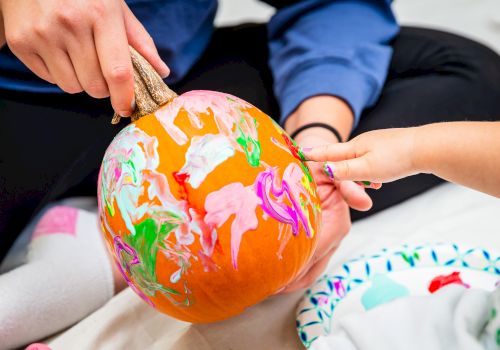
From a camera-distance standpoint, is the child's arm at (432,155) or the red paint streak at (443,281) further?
the red paint streak at (443,281)

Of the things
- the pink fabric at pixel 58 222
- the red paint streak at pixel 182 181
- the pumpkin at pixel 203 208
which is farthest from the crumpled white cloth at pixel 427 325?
the pink fabric at pixel 58 222

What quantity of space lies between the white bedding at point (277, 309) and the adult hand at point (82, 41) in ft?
0.86

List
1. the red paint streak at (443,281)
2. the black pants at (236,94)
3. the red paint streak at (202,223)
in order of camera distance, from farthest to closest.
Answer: the black pants at (236,94) < the red paint streak at (443,281) < the red paint streak at (202,223)

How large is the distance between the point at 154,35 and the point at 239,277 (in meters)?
0.47

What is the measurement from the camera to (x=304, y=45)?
946mm

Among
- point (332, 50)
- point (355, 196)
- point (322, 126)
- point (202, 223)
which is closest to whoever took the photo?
point (202, 223)

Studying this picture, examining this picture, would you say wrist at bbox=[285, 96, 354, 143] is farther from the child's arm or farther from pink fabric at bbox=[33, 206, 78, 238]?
pink fabric at bbox=[33, 206, 78, 238]

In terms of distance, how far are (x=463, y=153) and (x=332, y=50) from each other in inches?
17.1

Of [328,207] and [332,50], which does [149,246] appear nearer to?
[328,207]

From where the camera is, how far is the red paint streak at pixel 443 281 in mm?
655

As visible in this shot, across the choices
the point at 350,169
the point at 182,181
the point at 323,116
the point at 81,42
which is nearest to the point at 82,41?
the point at 81,42

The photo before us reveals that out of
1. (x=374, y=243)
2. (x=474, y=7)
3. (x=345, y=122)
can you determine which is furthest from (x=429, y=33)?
(x=474, y=7)

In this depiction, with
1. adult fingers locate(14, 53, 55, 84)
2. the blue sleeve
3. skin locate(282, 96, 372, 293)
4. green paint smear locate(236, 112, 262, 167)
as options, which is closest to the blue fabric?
the blue sleeve

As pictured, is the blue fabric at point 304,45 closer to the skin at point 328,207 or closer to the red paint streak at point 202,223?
the skin at point 328,207
